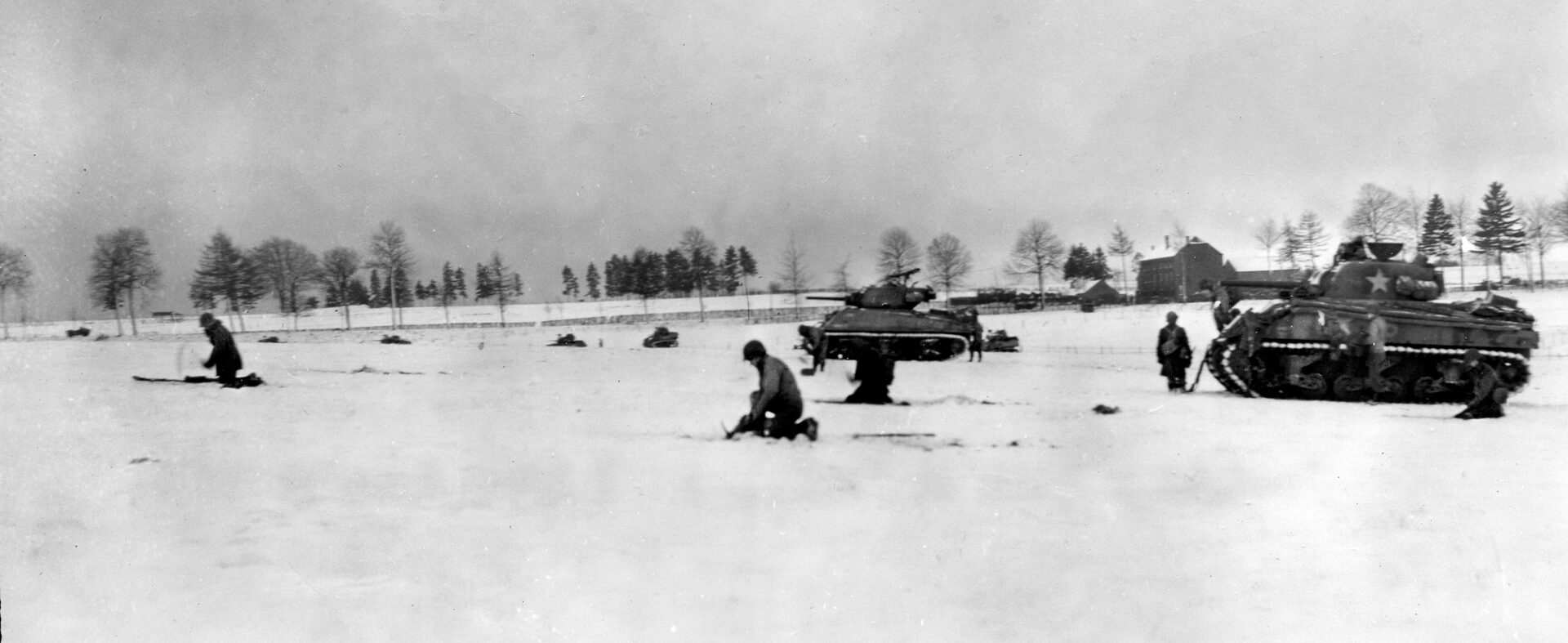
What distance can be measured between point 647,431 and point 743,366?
11.9 m

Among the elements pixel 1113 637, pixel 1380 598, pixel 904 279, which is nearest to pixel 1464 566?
pixel 1380 598

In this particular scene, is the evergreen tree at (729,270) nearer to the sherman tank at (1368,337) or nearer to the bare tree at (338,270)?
the bare tree at (338,270)

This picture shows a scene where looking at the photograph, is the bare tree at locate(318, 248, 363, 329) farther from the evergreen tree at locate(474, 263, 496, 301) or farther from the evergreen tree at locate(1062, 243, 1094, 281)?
the evergreen tree at locate(1062, 243, 1094, 281)

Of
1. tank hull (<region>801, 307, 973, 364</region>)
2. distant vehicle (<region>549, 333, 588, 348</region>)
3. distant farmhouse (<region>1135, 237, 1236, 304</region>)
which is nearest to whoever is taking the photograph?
tank hull (<region>801, 307, 973, 364</region>)

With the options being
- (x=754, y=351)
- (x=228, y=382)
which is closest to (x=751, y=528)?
(x=754, y=351)

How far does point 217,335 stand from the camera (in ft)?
37.4

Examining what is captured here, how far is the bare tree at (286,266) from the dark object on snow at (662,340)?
429 inches

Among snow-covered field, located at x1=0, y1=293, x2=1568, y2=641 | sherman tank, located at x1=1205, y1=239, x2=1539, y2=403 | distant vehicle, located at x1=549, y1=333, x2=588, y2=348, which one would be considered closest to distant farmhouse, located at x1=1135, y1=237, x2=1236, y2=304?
distant vehicle, located at x1=549, y1=333, x2=588, y2=348

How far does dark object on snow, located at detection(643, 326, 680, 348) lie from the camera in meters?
31.7

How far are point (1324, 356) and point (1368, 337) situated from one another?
730 millimetres

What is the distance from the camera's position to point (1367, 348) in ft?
42.9

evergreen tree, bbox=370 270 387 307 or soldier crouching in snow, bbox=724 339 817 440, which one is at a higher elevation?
evergreen tree, bbox=370 270 387 307

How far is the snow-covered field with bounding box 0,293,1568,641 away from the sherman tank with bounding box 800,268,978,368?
9465 mm

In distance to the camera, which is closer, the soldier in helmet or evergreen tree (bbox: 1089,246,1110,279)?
the soldier in helmet
